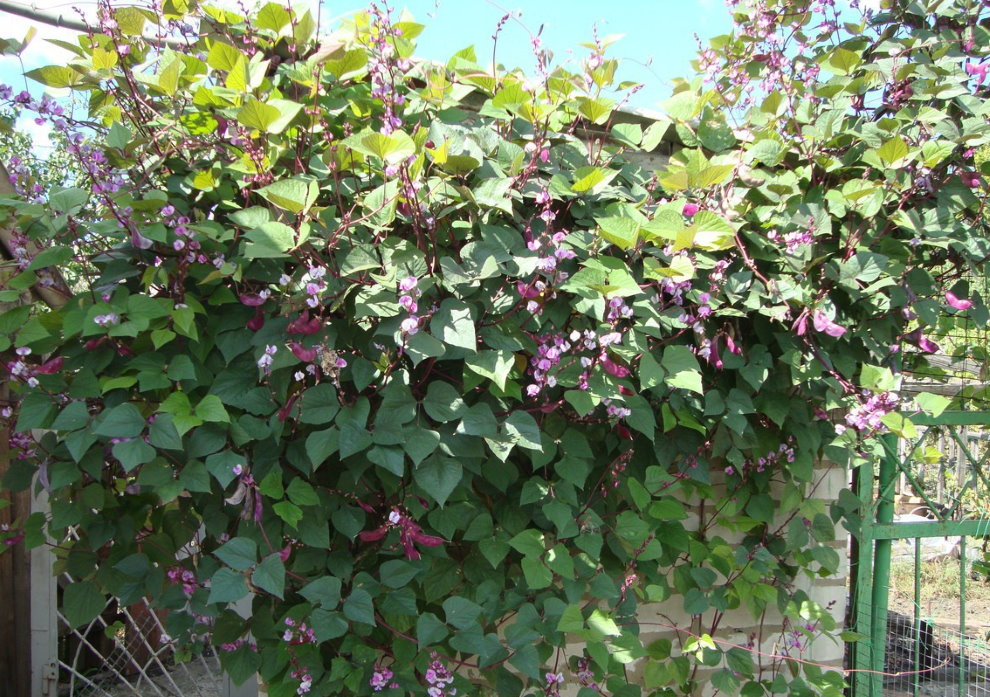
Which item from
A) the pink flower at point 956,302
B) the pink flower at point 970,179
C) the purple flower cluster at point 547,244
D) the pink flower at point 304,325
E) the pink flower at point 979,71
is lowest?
the pink flower at point 304,325

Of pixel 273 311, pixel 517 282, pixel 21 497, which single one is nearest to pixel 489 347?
pixel 517 282

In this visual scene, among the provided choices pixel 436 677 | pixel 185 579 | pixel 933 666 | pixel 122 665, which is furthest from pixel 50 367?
pixel 933 666

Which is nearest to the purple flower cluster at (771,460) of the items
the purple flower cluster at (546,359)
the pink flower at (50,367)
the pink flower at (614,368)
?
the pink flower at (614,368)

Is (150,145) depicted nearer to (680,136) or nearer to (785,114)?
(680,136)

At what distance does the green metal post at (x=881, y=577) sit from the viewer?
7.96ft

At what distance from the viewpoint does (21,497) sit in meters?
2.81

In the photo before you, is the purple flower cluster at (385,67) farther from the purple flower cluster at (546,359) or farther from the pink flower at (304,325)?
the purple flower cluster at (546,359)

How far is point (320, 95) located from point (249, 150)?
0.22 meters

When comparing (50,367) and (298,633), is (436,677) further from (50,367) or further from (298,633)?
(50,367)

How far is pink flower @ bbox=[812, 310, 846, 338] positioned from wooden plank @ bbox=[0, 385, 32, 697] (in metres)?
2.79

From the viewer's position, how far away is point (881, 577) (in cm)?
245

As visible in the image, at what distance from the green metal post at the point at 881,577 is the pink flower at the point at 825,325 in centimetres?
74

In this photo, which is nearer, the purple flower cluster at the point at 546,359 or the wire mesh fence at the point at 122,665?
the purple flower cluster at the point at 546,359

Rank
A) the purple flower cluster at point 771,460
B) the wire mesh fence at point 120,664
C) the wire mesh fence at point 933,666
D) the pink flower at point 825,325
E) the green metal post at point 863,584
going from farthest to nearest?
the wire mesh fence at point 120,664, the wire mesh fence at point 933,666, the green metal post at point 863,584, the purple flower cluster at point 771,460, the pink flower at point 825,325
